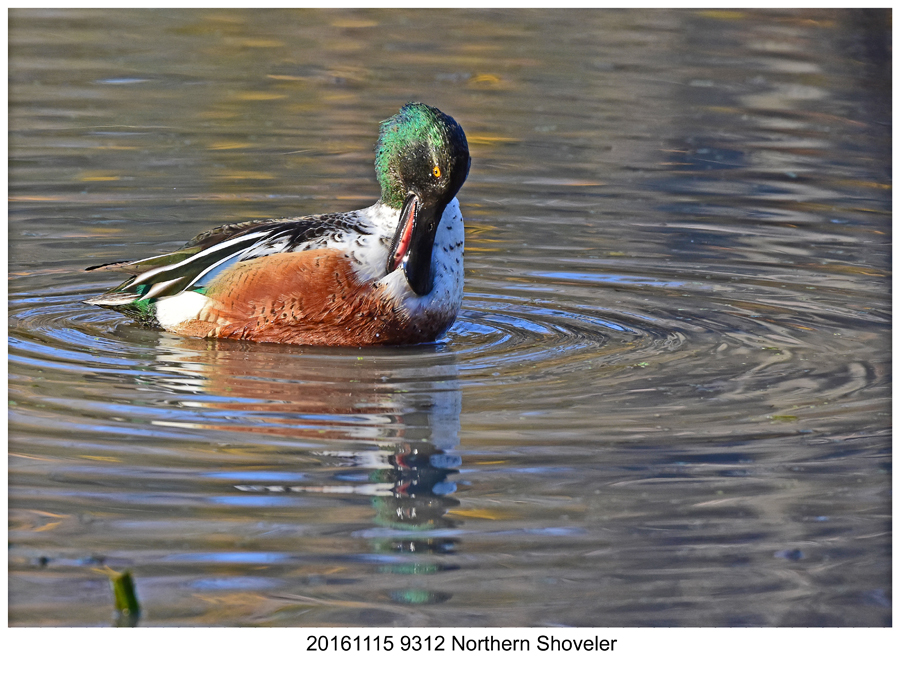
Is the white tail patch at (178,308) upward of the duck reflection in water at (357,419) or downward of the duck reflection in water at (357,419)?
upward

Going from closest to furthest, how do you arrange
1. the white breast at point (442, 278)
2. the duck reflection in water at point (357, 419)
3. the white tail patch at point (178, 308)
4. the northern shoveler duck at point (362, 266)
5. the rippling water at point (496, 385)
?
the rippling water at point (496, 385)
the duck reflection in water at point (357, 419)
the northern shoveler duck at point (362, 266)
the white breast at point (442, 278)
the white tail patch at point (178, 308)

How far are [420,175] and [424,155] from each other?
11 centimetres

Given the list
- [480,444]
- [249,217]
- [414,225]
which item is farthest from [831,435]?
[249,217]

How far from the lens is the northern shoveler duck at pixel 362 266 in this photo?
278 inches

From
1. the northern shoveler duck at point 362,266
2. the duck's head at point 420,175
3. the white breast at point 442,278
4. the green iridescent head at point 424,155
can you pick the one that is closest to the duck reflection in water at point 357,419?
the northern shoveler duck at point 362,266

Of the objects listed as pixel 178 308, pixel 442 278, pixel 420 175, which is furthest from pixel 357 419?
pixel 178 308

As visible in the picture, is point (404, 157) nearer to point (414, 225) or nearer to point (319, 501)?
point (414, 225)

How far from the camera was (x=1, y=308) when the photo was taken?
6957mm

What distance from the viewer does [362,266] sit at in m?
7.17

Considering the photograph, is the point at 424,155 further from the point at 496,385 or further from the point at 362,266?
the point at 496,385

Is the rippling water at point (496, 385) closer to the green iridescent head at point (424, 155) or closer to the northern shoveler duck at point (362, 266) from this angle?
the northern shoveler duck at point (362, 266)

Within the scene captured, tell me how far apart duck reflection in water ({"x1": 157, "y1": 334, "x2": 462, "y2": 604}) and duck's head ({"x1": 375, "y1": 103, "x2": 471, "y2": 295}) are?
54 centimetres

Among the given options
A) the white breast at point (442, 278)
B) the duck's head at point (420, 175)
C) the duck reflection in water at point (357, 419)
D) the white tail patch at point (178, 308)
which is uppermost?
the duck's head at point (420, 175)

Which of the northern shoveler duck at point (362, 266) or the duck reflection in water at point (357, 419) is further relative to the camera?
the northern shoveler duck at point (362, 266)
